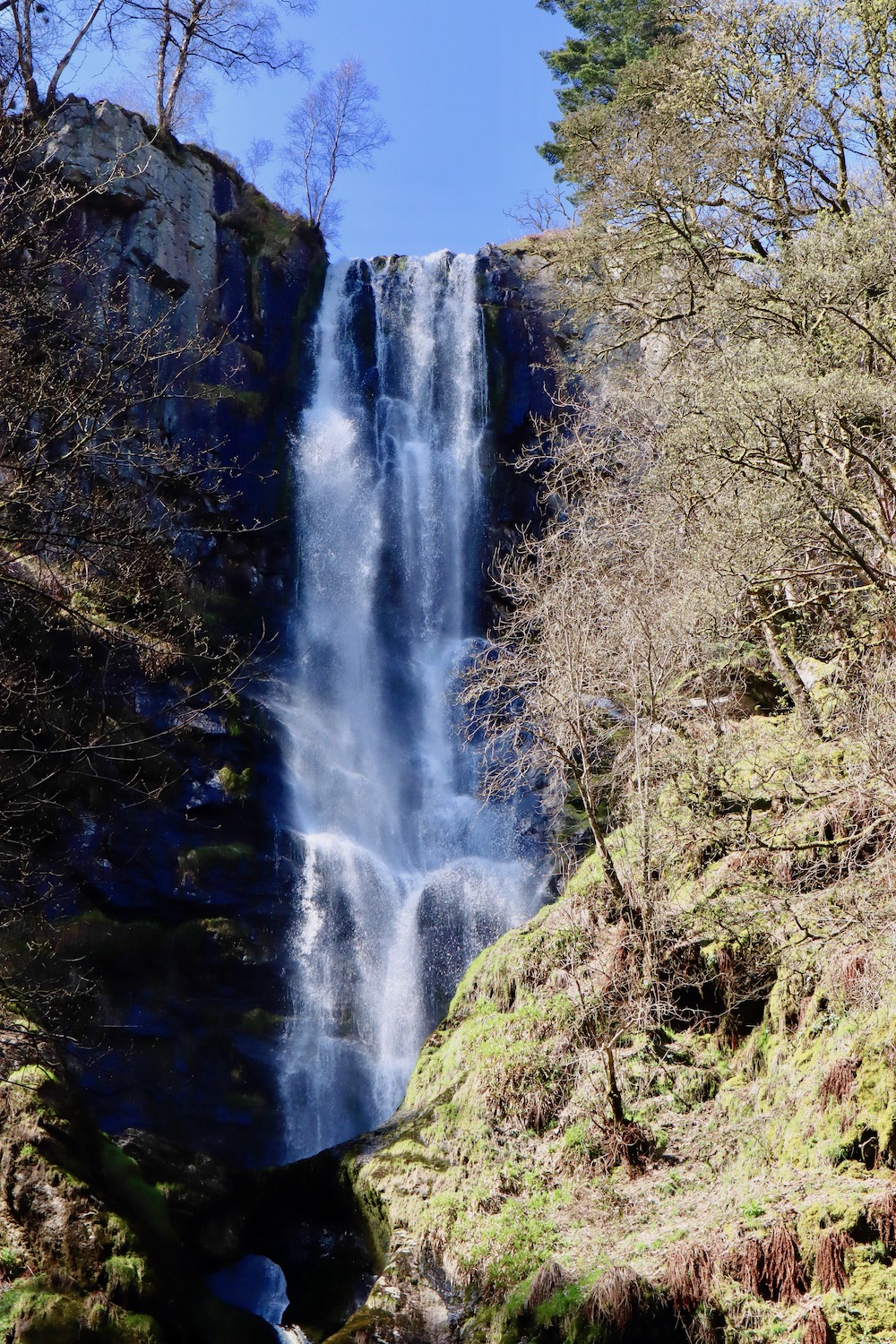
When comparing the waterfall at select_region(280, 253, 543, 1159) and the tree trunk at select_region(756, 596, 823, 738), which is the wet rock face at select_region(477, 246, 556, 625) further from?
the tree trunk at select_region(756, 596, 823, 738)

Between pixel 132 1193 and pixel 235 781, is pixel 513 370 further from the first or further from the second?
pixel 132 1193

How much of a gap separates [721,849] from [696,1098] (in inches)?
78.1

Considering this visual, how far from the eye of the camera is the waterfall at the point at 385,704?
44.1ft

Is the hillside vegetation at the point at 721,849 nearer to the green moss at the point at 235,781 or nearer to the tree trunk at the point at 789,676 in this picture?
the tree trunk at the point at 789,676

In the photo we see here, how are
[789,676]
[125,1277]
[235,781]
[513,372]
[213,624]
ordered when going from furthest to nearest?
Answer: [513,372] < [213,624] < [235,781] < [789,676] < [125,1277]

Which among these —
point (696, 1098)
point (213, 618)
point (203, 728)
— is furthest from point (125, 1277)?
point (213, 618)

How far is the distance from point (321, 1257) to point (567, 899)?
12.0 feet

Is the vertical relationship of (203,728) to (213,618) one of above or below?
below

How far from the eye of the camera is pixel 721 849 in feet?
27.3

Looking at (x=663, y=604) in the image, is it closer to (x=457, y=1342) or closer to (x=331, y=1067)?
(x=457, y=1342)

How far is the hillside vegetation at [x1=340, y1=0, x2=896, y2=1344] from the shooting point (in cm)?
580

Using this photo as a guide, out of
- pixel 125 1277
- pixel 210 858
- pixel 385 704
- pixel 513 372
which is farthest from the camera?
pixel 513 372

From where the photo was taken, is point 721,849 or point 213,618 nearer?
point 721,849

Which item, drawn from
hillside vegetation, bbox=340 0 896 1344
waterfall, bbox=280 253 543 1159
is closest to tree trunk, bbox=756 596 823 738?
hillside vegetation, bbox=340 0 896 1344
